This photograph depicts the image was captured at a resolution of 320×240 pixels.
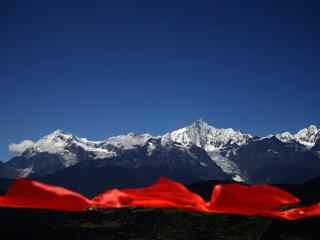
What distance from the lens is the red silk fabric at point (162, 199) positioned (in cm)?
884

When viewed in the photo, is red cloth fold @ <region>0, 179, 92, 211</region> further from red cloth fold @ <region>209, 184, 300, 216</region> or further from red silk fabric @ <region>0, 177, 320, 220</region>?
red cloth fold @ <region>209, 184, 300, 216</region>

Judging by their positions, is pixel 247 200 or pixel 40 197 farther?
pixel 247 200

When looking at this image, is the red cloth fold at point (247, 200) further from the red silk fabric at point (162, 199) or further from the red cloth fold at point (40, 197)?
the red cloth fold at point (40, 197)

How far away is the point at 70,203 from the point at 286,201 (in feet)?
12.5

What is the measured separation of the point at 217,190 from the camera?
31.1 feet

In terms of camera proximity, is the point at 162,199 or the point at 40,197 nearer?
the point at 40,197

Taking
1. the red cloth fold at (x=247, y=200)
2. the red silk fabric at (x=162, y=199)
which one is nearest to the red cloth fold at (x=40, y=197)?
the red silk fabric at (x=162, y=199)

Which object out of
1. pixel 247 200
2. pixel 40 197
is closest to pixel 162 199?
pixel 247 200

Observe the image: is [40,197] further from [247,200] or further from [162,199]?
[247,200]

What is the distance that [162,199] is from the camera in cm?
962

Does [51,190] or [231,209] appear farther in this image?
[231,209]

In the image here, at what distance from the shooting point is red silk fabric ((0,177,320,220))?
884cm

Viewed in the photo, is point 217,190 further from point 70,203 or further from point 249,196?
point 70,203

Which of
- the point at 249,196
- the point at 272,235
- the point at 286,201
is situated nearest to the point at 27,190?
the point at 249,196
